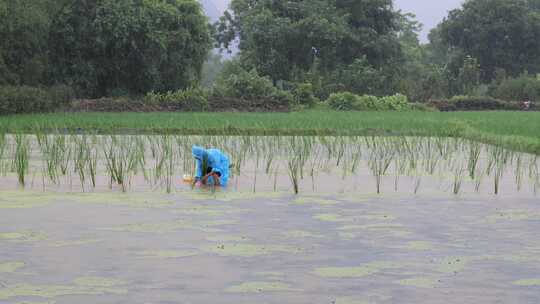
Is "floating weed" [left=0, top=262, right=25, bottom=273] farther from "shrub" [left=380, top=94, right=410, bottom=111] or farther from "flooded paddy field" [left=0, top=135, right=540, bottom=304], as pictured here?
"shrub" [left=380, top=94, right=410, bottom=111]

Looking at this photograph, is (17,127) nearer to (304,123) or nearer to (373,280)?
(304,123)

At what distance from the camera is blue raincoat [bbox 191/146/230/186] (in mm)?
9953

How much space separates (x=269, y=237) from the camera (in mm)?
6891

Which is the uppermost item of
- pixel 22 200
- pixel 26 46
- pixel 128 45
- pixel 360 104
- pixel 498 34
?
pixel 498 34

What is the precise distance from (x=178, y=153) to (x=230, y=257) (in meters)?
8.40

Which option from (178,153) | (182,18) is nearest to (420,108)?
(182,18)

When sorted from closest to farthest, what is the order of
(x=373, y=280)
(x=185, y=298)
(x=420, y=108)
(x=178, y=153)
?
(x=185, y=298), (x=373, y=280), (x=178, y=153), (x=420, y=108)

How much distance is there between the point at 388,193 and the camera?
9773 mm

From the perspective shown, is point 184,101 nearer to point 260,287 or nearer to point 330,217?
point 330,217

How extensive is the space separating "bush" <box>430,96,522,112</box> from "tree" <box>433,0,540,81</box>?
51.7 feet

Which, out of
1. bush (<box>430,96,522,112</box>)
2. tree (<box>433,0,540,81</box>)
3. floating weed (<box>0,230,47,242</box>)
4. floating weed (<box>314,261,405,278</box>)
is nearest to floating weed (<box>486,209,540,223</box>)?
floating weed (<box>314,261,405,278</box>)

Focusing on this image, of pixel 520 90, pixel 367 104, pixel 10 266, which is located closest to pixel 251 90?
pixel 367 104

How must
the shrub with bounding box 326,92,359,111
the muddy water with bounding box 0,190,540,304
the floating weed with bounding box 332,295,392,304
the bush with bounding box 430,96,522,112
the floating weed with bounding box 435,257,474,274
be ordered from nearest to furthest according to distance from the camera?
the floating weed with bounding box 332,295,392,304
the muddy water with bounding box 0,190,540,304
the floating weed with bounding box 435,257,474,274
the shrub with bounding box 326,92,359,111
the bush with bounding box 430,96,522,112

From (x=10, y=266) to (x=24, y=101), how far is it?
71.3 ft
